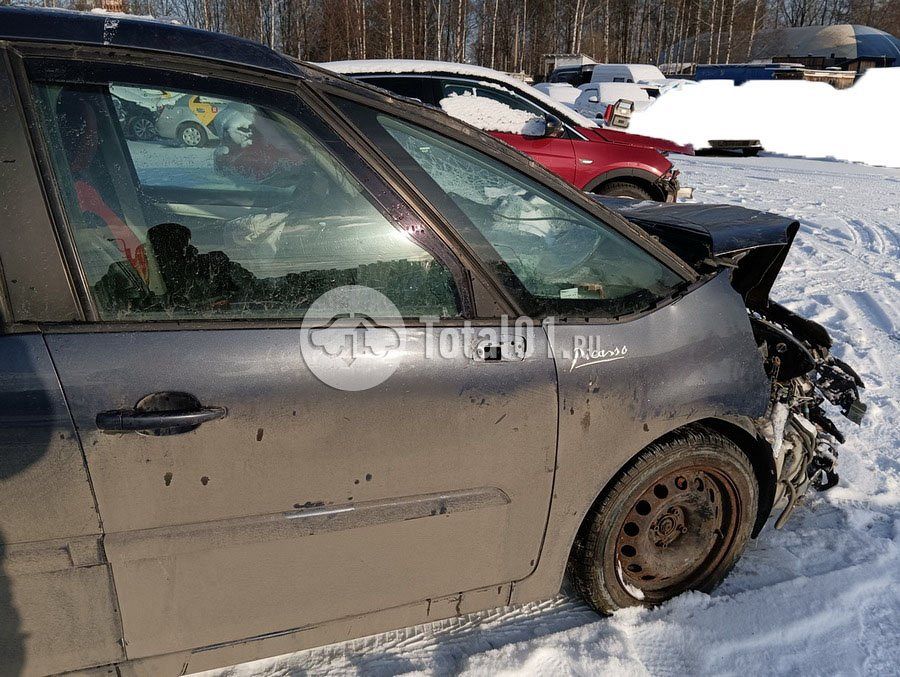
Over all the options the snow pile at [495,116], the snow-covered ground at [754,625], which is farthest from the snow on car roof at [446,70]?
the snow-covered ground at [754,625]

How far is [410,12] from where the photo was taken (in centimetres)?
2969

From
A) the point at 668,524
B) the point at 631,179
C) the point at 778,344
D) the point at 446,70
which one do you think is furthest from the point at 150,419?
the point at 631,179

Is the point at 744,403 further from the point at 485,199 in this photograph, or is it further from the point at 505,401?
the point at 485,199

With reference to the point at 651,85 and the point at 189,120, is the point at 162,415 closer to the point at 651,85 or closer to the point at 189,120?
the point at 189,120

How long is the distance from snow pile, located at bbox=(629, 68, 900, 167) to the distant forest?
38.2ft

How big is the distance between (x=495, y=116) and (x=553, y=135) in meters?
0.68

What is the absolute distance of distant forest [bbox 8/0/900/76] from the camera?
28.1 metres

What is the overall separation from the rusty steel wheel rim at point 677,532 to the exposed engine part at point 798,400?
0.88 feet

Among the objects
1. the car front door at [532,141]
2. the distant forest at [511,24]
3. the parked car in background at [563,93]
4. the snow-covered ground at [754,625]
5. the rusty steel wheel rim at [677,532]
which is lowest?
the snow-covered ground at [754,625]

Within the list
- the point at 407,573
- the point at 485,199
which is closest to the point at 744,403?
the point at 485,199

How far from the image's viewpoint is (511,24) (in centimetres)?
3997

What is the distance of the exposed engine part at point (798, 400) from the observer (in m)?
2.57

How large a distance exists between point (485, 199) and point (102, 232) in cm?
105

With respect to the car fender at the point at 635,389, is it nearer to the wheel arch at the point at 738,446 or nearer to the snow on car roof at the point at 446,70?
the wheel arch at the point at 738,446
